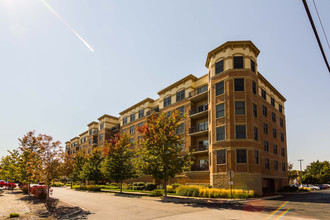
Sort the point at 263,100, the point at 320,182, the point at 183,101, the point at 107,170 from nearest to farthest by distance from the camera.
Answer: the point at 107,170 < the point at 263,100 < the point at 183,101 < the point at 320,182

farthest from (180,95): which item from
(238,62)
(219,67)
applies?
(238,62)

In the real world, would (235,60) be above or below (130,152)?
above

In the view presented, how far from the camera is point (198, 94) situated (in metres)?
37.1

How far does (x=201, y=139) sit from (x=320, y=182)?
182 feet

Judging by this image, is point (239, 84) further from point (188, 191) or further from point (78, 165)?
point (78, 165)

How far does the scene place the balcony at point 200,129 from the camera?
115ft

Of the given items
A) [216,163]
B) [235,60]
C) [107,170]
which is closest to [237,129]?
[216,163]

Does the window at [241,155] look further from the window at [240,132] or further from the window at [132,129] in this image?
the window at [132,129]

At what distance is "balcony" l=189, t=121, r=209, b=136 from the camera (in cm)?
3506

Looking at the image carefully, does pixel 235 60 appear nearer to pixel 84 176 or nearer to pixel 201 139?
pixel 201 139

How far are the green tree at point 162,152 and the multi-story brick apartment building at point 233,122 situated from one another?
7.44 feet

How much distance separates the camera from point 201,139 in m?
37.0

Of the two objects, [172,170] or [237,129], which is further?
[237,129]

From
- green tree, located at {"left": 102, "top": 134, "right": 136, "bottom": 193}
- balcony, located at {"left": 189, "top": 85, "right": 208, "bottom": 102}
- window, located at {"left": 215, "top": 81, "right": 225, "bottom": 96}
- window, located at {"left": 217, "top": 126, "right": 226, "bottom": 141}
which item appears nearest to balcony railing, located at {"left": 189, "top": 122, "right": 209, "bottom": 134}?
balcony, located at {"left": 189, "top": 85, "right": 208, "bottom": 102}
